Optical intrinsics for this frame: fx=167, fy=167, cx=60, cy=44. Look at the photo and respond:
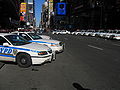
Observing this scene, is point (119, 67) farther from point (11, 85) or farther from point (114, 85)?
point (11, 85)

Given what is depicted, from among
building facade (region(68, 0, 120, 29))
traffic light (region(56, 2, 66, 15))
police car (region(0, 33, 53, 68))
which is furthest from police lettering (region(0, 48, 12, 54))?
traffic light (region(56, 2, 66, 15))

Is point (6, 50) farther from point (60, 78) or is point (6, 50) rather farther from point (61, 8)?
point (61, 8)

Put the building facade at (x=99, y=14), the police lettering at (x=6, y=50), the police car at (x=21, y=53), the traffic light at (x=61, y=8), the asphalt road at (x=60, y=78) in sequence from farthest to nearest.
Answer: the traffic light at (x=61, y=8) < the building facade at (x=99, y=14) < the police lettering at (x=6, y=50) < the police car at (x=21, y=53) < the asphalt road at (x=60, y=78)

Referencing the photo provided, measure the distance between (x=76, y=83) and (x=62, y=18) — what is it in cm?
13196

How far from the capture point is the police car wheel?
24.2 feet

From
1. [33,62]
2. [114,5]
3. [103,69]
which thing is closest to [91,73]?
[103,69]

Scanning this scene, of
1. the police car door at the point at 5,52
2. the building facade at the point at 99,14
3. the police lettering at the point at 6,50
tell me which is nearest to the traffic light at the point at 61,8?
the building facade at the point at 99,14

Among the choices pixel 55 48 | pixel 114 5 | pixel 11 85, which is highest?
pixel 114 5

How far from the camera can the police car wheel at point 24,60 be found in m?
7.37

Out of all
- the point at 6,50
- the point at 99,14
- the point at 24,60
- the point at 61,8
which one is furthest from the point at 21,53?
the point at 61,8

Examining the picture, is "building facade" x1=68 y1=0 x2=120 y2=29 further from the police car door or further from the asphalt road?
the police car door

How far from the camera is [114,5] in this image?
59812 mm

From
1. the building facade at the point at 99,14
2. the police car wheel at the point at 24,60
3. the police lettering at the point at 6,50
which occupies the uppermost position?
the building facade at the point at 99,14

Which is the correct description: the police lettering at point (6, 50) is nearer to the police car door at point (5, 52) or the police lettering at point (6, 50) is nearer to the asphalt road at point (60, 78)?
the police car door at point (5, 52)
